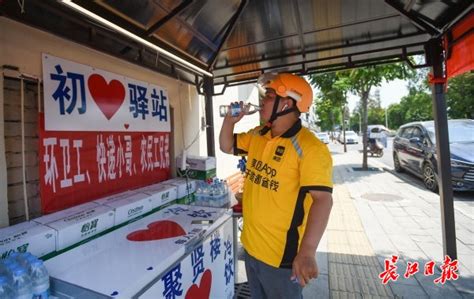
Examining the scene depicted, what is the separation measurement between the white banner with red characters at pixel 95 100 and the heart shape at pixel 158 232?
1.04 metres

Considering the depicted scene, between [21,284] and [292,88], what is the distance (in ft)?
6.04

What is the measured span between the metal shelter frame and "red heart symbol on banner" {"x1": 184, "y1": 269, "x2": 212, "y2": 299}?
6.86 ft

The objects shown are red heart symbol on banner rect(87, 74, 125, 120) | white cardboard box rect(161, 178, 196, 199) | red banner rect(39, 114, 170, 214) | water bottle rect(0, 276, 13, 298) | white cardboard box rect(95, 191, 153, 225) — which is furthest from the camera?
white cardboard box rect(161, 178, 196, 199)

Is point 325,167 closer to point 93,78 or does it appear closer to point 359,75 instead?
point 93,78

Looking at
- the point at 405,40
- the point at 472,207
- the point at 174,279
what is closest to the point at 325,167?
the point at 174,279

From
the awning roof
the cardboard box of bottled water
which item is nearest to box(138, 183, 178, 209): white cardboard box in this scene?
the cardboard box of bottled water

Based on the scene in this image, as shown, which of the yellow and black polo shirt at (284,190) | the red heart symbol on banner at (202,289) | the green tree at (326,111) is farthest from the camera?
the green tree at (326,111)

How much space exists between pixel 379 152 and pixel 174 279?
15.0 meters

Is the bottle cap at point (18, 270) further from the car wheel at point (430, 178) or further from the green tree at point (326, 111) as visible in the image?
the green tree at point (326, 111)

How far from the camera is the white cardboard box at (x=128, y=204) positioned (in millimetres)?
2373

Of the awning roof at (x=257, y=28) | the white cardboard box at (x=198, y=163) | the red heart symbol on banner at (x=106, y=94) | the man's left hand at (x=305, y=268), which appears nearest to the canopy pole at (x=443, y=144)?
the awning roof at (x=257, y=28)

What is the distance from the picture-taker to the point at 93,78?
8.33 feet

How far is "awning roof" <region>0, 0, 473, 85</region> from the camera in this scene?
7.43ft

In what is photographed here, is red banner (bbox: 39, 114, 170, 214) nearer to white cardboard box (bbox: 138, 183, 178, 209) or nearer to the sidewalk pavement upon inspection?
white cardboard box (bbox: 138, 183, 178, 209)
